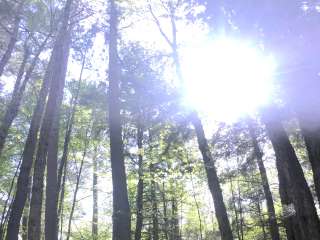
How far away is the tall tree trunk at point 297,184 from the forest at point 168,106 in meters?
0.02

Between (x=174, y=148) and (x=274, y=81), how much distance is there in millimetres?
6348

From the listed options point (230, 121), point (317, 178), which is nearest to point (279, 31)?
point (317, 178)

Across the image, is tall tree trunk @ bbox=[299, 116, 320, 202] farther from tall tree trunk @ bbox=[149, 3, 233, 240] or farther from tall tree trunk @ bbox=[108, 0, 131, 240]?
tall tree trunk @ bbox=[108, 0, 131, 240]

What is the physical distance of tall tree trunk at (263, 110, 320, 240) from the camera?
7.65 meters

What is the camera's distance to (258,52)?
9.31m

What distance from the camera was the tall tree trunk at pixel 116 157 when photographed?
9586mm

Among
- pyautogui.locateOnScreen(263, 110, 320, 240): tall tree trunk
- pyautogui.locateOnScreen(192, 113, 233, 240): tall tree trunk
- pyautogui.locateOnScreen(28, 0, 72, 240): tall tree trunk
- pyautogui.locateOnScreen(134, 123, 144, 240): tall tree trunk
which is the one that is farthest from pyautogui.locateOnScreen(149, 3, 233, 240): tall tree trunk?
pyautogui.locateOnScreen(28, 0, 72, 240): tall tree trunk

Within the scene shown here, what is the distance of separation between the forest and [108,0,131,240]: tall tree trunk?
0.03 metres

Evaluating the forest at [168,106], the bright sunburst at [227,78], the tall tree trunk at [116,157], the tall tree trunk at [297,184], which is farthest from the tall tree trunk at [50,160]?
the tall tree trunk at [297,184]

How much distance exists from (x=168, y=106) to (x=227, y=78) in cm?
399

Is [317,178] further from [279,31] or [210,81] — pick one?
[210,81]

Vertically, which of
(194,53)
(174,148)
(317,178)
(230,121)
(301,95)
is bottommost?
(317,178)

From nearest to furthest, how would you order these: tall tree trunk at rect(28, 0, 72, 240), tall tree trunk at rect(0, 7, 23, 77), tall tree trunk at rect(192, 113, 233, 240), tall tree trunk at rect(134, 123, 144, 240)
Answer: tall tree trunk at rect(28, 0, 72, 240)
tall tree trunk at rect(192, 113, 233, 240)
tall tree trunk at rect(0, 7, 23, 77)
tall tree trunk at rect(134, 123, 144, 240)

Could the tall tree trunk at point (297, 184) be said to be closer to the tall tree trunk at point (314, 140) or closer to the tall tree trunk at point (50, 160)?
the tall tree trunk at point (314, 140)
